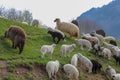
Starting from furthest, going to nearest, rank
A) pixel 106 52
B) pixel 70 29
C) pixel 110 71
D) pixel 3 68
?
pixel 70 29 < pixel 106 52 < pixel 110 71 < pixel 3 68

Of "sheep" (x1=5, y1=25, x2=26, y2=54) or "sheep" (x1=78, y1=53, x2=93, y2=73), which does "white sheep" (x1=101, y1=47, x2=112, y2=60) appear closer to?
"sheep" (x1=78, y1=53, x2=93, y2=73)

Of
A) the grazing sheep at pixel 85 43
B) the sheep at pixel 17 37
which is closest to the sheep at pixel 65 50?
the sheep at pixel 17 37

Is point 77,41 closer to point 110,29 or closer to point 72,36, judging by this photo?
point 72,36

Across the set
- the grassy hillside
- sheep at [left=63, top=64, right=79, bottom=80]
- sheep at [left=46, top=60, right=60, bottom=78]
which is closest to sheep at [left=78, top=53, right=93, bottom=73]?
the grassy hillside

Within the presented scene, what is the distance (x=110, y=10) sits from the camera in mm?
159250

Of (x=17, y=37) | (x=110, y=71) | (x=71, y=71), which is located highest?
(x=17, y=37)

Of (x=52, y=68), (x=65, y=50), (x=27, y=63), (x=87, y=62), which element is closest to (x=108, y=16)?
(x=65, y=50)

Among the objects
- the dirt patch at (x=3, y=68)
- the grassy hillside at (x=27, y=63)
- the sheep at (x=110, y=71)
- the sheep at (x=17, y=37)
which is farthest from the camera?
the sheep at (x=110, y=71)

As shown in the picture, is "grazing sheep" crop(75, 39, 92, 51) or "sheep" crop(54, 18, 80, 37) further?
"sheep" crop(54, 18, 80, 37)

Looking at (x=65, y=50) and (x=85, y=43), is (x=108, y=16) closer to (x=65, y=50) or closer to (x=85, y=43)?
(x=85, y=43)

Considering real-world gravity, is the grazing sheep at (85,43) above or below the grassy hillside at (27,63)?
above

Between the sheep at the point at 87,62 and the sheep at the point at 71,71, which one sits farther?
the sheep at the point at 87,62

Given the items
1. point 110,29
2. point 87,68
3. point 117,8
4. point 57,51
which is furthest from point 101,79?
point 117,8

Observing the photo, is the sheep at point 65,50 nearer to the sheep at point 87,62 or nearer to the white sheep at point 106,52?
the sheep at point 87,62
